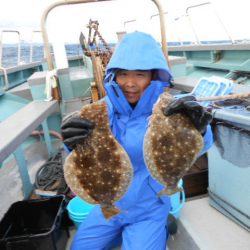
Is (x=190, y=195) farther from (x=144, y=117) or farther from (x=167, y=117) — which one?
(x=167, y=117)

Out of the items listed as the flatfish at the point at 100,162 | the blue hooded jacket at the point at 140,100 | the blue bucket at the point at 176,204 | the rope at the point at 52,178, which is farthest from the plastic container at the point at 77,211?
the flatfish at the point at 100,162

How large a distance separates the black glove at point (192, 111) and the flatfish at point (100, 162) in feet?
1.27

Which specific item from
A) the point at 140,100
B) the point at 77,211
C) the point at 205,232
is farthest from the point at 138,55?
the point at 77,211

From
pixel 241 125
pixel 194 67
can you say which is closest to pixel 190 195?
pixel 241 125

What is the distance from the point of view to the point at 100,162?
5.16ft

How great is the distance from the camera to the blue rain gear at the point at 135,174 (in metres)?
1.91

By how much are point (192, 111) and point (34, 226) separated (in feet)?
7.00

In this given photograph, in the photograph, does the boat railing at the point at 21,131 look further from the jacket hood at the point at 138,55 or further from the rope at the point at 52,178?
the jacket hood at the point at 138,55

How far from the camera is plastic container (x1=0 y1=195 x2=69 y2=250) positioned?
2.20 m

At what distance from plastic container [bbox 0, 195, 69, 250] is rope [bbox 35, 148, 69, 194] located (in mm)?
580

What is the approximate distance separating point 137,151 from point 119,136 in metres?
0.19

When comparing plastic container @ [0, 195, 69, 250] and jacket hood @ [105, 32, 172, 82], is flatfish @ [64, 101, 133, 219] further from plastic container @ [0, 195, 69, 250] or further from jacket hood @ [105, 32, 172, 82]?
plastic container @ [0, 195, 69, 250]

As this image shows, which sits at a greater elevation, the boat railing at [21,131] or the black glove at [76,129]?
the black glove at [76,129]

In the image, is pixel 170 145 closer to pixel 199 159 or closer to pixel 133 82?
pixel 133 82
